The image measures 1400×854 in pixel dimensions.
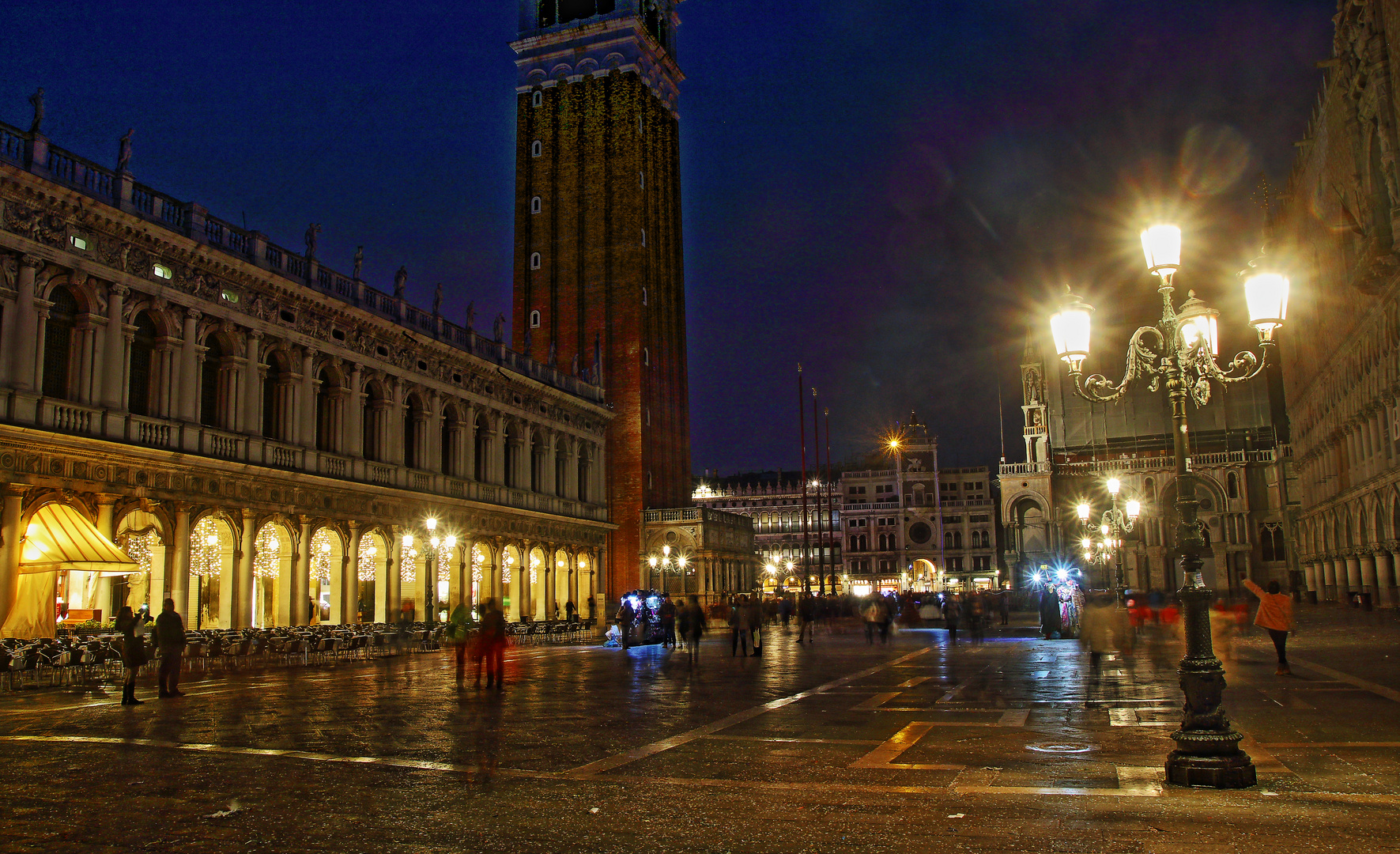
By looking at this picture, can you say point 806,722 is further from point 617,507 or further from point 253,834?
point 617,507

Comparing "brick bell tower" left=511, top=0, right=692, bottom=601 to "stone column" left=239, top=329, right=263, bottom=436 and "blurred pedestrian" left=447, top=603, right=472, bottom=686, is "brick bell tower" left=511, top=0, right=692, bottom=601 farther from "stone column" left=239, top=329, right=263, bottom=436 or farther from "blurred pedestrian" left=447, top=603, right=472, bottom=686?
"blurred pedestrian" left=447, top=603, right=472, bottom=686

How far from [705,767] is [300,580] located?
2425 cm

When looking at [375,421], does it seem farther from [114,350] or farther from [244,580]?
[114,350]

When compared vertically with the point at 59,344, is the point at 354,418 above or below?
below

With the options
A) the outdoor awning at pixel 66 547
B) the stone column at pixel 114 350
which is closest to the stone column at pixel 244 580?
the stone column at pixel 114 350

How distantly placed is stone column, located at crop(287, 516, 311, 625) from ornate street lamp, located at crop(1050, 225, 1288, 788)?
929 inches

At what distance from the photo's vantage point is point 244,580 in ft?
91.9

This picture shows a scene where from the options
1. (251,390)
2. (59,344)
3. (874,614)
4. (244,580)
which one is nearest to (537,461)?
(251,390)

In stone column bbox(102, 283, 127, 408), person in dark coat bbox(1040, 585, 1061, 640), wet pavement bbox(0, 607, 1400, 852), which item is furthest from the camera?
person in dark coat bbox(1040, 585, 1061, 640)

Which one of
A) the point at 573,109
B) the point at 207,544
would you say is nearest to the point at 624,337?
the point at 573,109

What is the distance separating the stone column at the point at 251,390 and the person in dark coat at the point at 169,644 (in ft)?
47.7

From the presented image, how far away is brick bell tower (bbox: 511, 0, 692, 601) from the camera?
54625mm

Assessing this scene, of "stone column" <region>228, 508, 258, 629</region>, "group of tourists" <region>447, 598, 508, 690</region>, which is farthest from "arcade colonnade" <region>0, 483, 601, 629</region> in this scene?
"group of tourists" <region>447, 598, 508, 690</region>

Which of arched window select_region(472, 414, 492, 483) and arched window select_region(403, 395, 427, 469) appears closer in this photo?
arched window select_region(403, 395, 427, 469)
